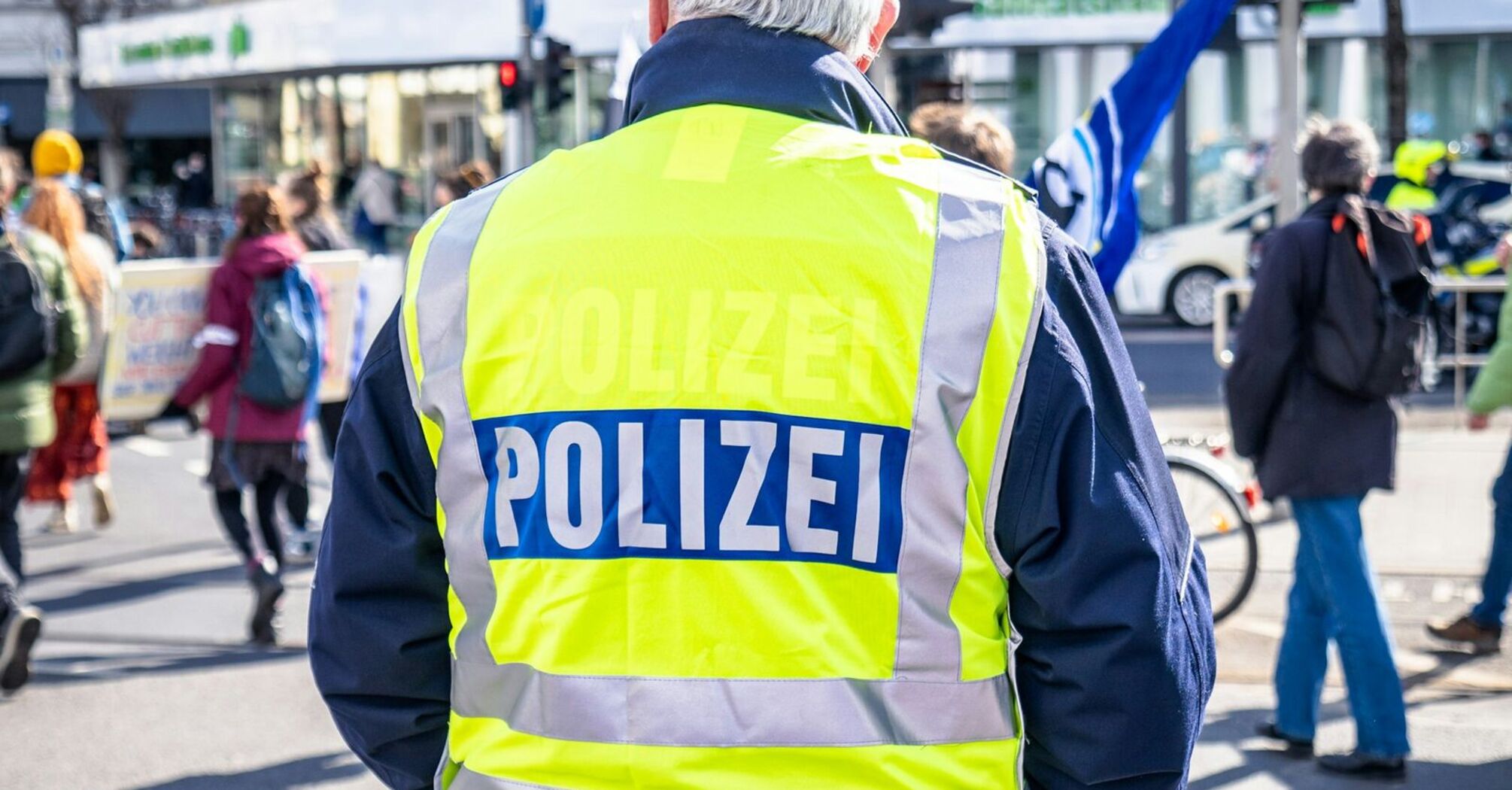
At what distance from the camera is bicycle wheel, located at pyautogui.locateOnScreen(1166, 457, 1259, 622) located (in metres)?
6.55

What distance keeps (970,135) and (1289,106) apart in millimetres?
4826

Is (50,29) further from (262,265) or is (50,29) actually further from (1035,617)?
(1035,617)

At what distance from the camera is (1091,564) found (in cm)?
173

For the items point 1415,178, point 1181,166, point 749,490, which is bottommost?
point 749,490

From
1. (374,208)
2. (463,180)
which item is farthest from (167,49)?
(463,180)

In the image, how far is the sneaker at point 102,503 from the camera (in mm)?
8938

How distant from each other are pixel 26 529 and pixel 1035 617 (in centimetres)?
850

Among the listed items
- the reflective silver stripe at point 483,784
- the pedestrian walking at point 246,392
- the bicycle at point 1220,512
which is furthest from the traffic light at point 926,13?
the reflective silver stripe at point 483,784

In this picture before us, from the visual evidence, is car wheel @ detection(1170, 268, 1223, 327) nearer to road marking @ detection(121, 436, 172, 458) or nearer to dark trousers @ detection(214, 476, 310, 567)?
road marking @ detection(121, 436, 172, 458)

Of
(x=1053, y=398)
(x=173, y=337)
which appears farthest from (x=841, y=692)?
(x=173, y=337)

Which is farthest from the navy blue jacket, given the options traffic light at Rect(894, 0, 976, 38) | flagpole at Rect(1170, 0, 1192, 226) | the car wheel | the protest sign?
flagpole at Rect(1170, 0, 1192, 226)

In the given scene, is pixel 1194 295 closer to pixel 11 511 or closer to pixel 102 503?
pixel 102 503

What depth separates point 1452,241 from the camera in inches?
546

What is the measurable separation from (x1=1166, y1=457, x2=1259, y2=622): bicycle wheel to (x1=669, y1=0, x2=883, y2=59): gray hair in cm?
487
